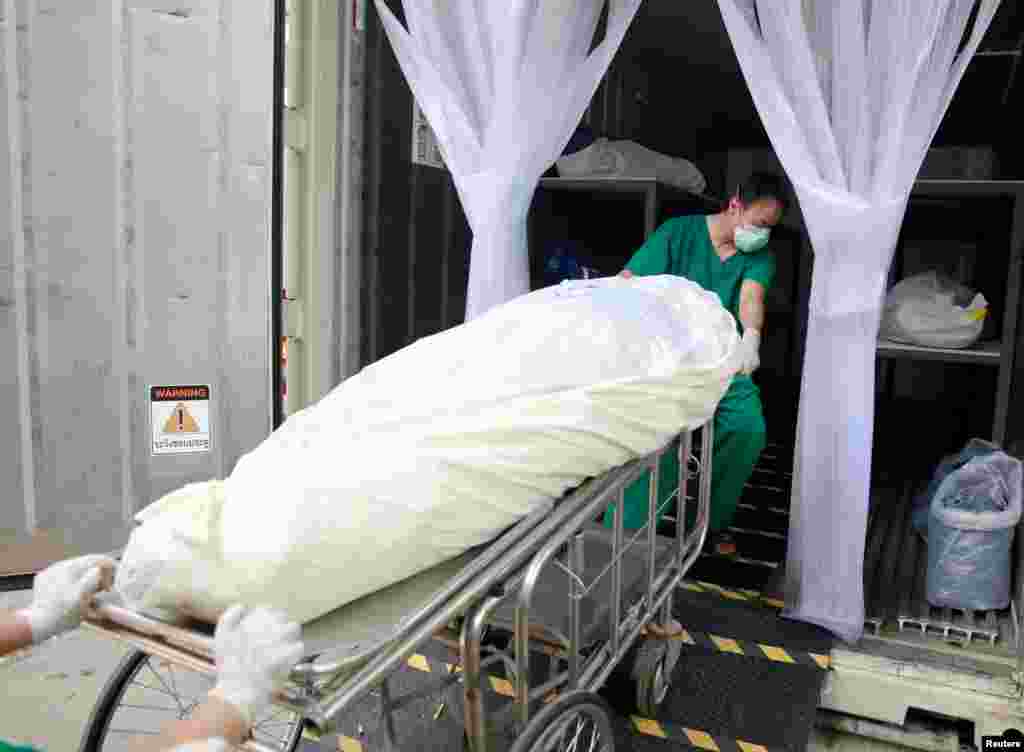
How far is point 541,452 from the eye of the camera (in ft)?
5.57

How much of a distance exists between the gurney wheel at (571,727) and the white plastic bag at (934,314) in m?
2.03

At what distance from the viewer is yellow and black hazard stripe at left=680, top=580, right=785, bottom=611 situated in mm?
2895

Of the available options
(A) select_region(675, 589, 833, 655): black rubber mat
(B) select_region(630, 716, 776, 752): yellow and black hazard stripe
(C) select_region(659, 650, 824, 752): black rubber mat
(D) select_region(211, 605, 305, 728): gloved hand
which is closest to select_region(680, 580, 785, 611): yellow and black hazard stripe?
(A) select_region(675, 589, 833, 655): black rubber mat

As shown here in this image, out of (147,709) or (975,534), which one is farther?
(975,534)

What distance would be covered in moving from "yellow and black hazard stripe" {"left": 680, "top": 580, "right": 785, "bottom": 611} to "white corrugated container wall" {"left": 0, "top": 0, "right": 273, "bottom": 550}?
164cm

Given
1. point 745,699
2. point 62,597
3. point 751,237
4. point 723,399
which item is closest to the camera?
point 62,597

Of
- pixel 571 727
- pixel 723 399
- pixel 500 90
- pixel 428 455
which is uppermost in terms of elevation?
pixel 500 90

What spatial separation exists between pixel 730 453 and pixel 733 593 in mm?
484

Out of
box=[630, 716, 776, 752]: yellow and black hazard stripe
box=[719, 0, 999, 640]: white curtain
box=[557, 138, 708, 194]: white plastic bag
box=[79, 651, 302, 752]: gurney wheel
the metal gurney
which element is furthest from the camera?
box=[557, 138, 708, 194]: white plastic bag

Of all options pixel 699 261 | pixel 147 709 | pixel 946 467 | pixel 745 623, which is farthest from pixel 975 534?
pixel 147 709

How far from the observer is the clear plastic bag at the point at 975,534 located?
2.66 m

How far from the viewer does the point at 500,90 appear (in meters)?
2.91

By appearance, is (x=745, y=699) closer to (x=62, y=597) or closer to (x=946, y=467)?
(x=946, y=467)

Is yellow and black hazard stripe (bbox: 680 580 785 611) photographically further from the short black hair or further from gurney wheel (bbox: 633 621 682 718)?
the short black hair
